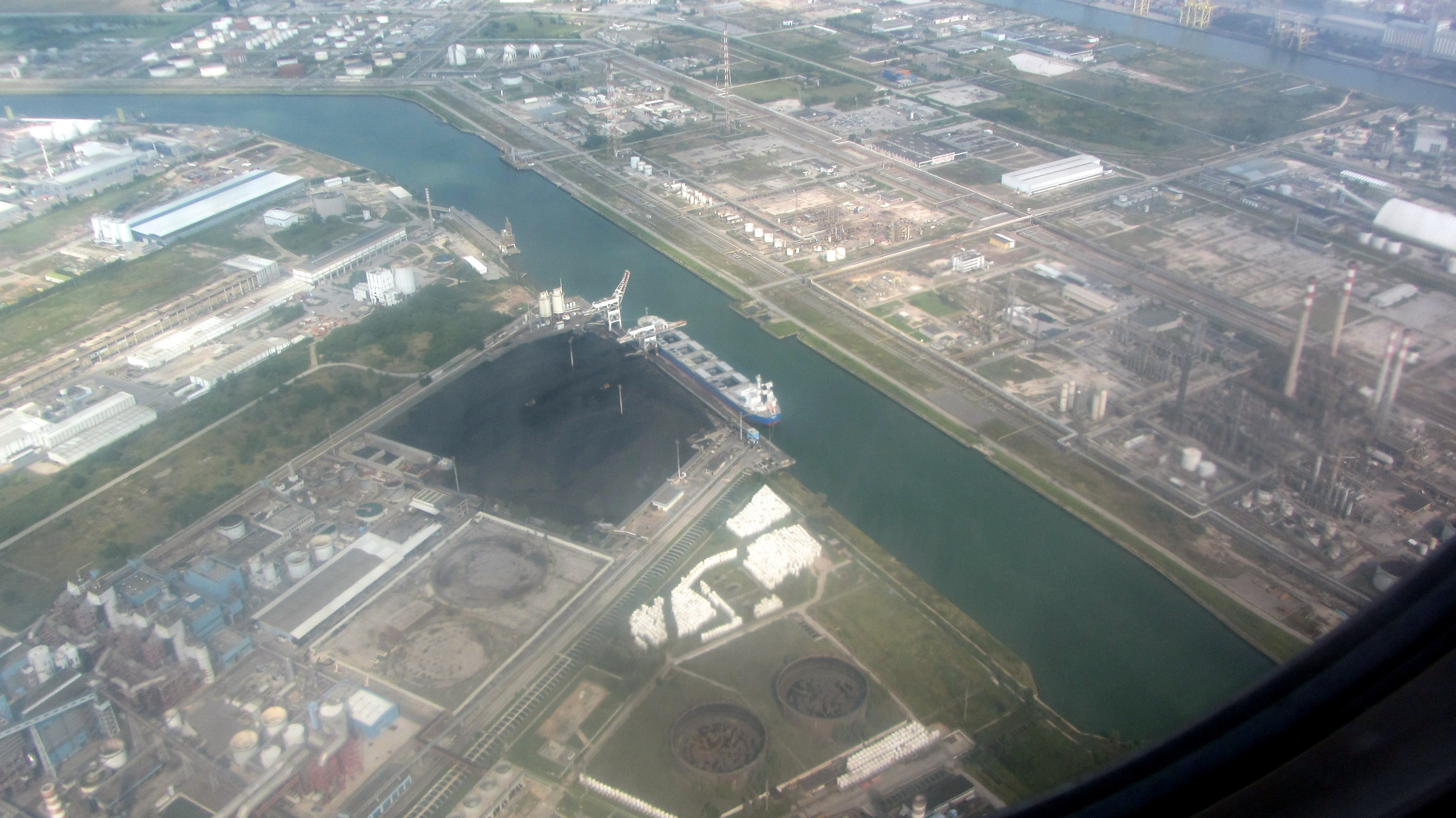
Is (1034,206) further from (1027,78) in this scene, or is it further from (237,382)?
(237,382)

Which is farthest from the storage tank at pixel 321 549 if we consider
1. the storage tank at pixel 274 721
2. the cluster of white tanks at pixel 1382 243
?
the cluster of white tanks at pixel 1382 243

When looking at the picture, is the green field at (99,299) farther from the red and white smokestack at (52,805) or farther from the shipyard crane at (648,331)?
the red and white smokestack at (52,805)

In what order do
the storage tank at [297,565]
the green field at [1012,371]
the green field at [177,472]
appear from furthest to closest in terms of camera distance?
the green field at [1012,371] < the green field at [177,472] < the storage tank at [297,565]

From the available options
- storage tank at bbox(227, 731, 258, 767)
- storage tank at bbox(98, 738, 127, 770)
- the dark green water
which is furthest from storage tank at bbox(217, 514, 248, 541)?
the dark green water

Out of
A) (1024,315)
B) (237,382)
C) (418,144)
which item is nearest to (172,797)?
(237,382)

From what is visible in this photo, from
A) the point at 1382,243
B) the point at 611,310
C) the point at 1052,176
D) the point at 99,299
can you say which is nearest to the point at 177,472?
the point at 99,299

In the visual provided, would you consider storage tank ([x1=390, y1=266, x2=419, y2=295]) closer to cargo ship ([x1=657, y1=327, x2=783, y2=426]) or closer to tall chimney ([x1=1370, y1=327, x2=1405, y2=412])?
cargo ship ([x1=657, y1=327, x2=783, y2=426])
